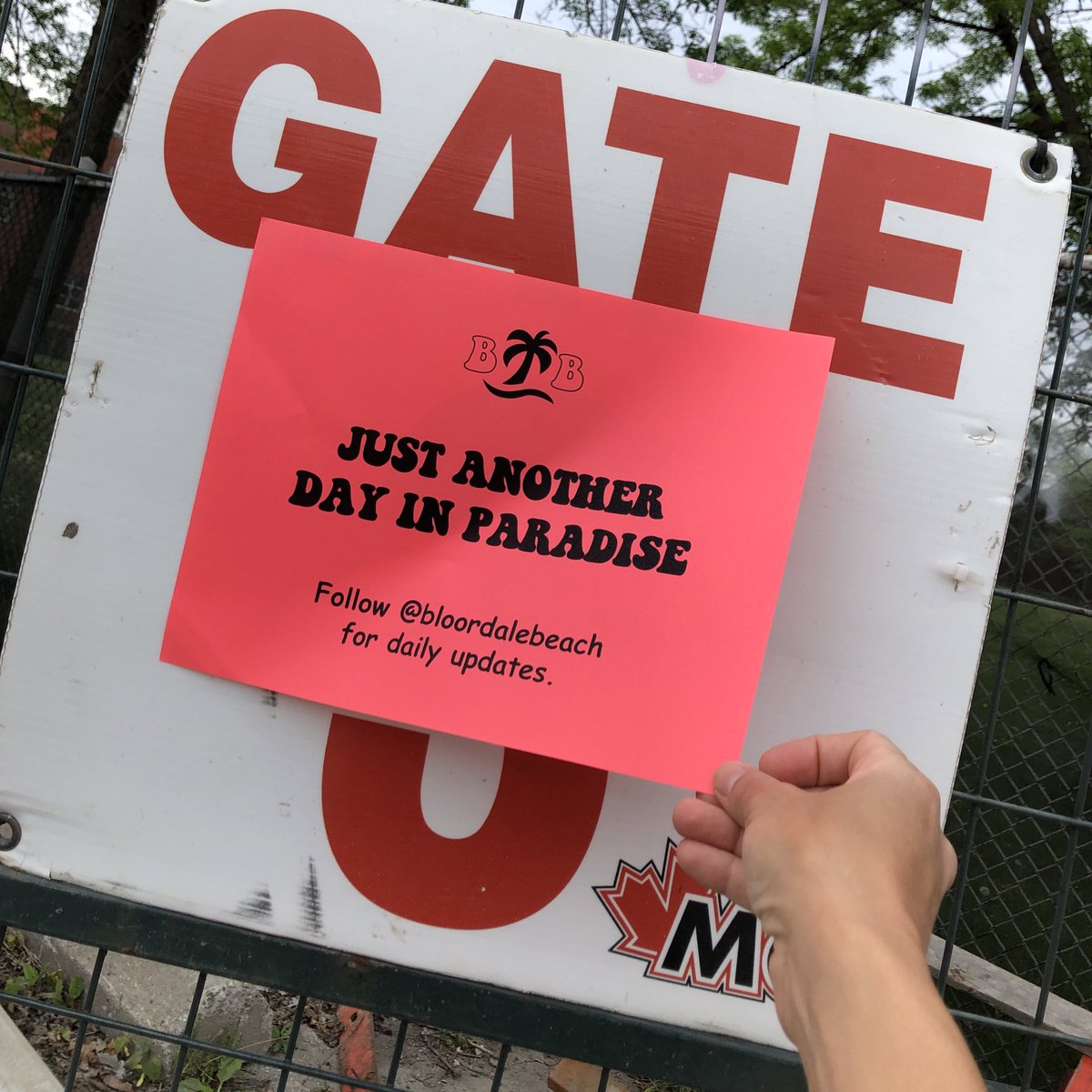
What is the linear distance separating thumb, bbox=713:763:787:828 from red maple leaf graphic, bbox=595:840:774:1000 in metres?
0.22

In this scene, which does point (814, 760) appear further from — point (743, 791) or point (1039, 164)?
point (1039, 164)

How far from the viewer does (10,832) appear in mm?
1030

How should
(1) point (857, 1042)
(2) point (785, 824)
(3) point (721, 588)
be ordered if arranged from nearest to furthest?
(1) point (857, 1042)
(2) point (785, 824)
(3) point (721, 588)

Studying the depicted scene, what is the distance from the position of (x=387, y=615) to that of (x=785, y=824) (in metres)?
0.48

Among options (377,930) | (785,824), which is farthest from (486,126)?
(377,930)

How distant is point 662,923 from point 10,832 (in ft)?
2.48

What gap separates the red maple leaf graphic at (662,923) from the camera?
101 cm

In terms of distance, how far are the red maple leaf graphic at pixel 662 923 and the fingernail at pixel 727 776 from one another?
0.22m

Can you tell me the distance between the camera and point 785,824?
66cm

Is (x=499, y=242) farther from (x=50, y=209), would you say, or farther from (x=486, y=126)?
(x=50, y=209)

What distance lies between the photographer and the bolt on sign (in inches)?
39.5

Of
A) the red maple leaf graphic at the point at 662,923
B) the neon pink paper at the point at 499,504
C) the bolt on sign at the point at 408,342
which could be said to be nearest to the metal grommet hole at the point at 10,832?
the bolt on sign at the point at 408,342

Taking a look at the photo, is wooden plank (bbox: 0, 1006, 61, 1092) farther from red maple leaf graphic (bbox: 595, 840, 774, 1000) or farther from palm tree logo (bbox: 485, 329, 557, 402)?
palm tree logo (bbox: 485, 329, 557, 402)

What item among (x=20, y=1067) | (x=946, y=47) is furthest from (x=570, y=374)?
(x=946, y=47)
